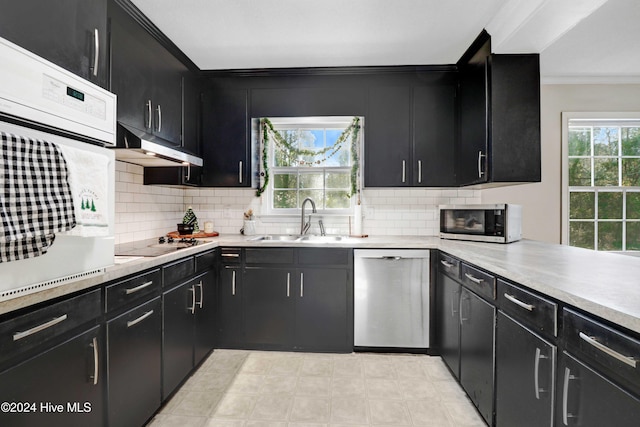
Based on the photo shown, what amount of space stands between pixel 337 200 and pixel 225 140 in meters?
1.30

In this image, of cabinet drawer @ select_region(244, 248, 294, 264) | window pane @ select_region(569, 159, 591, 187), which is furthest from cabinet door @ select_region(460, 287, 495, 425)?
window pane @ select_region(569, 159, 591, 187)

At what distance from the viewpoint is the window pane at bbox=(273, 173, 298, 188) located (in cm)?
338

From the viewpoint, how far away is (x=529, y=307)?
4.24 ft

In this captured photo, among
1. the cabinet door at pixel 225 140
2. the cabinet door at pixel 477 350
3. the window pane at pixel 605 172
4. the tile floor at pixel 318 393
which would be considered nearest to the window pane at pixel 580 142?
the window pane at pixel 605 172

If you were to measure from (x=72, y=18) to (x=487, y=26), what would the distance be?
8.24ft

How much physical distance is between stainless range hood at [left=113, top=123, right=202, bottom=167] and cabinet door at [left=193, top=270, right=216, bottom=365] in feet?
3.06

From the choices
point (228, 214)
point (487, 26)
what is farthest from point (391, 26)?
point (228, 214)

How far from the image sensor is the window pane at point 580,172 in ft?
10.9

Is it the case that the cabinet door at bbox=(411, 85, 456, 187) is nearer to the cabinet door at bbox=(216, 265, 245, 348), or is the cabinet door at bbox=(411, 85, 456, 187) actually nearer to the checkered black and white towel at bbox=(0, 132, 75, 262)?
the cabinet door at bbox=(216, 265, 245, 348)

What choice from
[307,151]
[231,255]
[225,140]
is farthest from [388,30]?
[231,255]

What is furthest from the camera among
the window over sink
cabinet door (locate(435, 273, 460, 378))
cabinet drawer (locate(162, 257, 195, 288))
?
the window over sink

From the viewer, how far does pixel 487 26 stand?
224 centimetres

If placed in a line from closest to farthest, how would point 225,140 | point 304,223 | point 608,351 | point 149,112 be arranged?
1. point 608,351
2. point 149,112
3. point 225,140
4. point 304,223

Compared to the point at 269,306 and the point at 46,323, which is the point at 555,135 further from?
the point at 46,323
